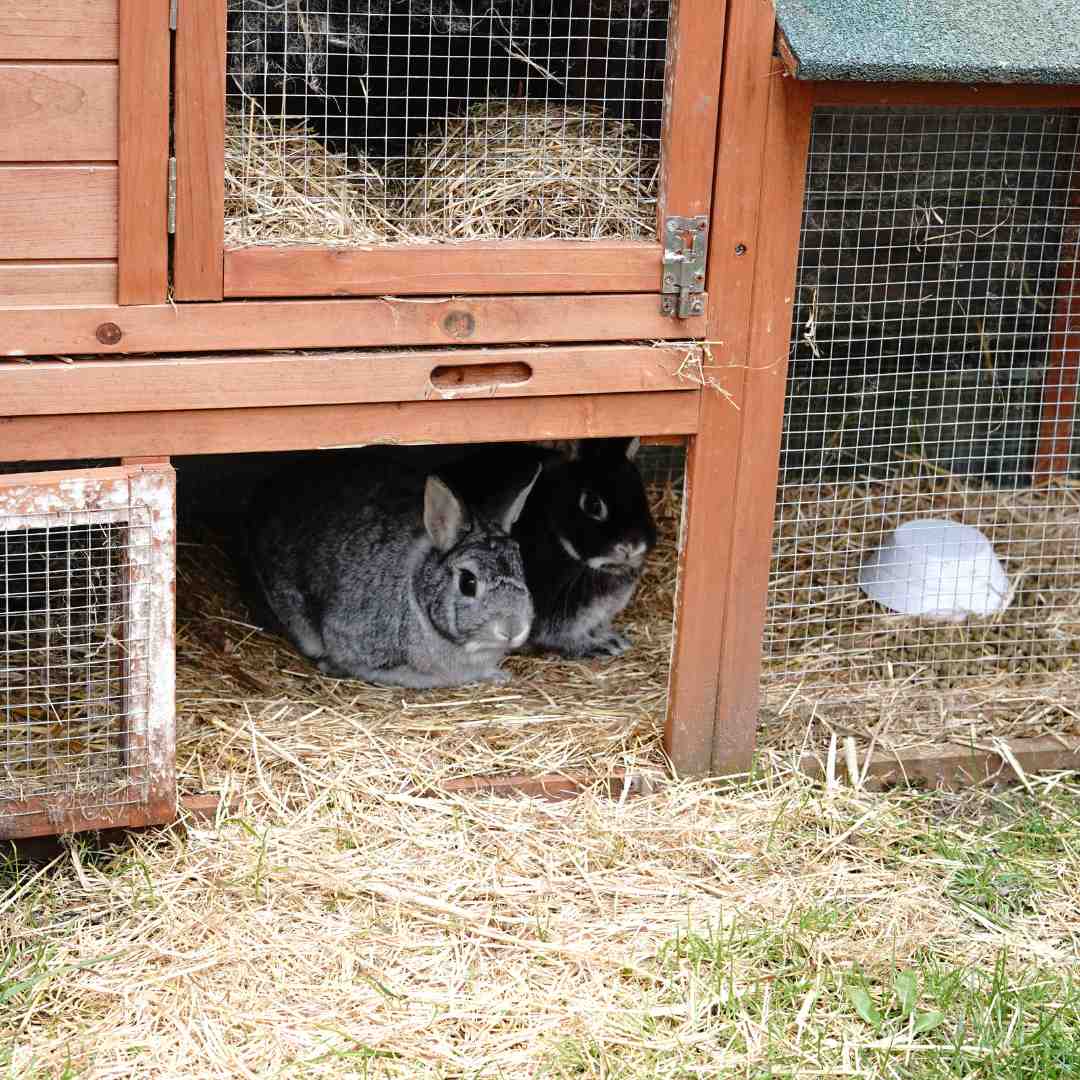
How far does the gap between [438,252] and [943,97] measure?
4.66 feet

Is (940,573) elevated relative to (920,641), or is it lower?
elevated

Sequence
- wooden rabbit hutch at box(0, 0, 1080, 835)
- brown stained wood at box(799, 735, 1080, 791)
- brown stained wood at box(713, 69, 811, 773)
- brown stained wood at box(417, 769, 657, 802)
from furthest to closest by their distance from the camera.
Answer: brown stained wood at box(799, 735, 1080, 791), brown stained wood at box(417, 769, 657, 802), brown stained wood at box(713, 69, 811, 773), wooden rabbit hutch at box(0, 0, 1080, 835)

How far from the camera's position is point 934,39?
153 inches

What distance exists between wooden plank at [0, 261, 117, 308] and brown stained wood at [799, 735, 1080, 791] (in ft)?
8.02

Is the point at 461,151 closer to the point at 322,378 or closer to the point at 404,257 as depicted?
the point at 404,257

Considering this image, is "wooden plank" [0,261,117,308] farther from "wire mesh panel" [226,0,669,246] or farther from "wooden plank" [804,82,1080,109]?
"wooden plank" [804,82,1080,109]

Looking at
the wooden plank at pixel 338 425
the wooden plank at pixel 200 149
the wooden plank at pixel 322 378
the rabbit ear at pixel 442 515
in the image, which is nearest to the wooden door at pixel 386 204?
the wooden plank at pixel 200 149

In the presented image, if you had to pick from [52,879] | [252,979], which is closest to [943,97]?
[252,979]

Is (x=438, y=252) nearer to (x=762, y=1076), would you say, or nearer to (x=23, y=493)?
(x=23, y=493)

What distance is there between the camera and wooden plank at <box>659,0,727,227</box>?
3.93 meters

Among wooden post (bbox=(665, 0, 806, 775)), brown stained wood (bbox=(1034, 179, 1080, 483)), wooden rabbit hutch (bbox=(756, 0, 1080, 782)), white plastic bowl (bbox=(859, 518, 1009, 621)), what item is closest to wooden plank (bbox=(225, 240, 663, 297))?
wooden post (bbox=(665, 0, 806, 775))

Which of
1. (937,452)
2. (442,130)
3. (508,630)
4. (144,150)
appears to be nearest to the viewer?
(144,150)

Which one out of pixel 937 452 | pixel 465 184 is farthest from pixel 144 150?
pixel 937 452

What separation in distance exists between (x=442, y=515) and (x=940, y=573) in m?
1.82
